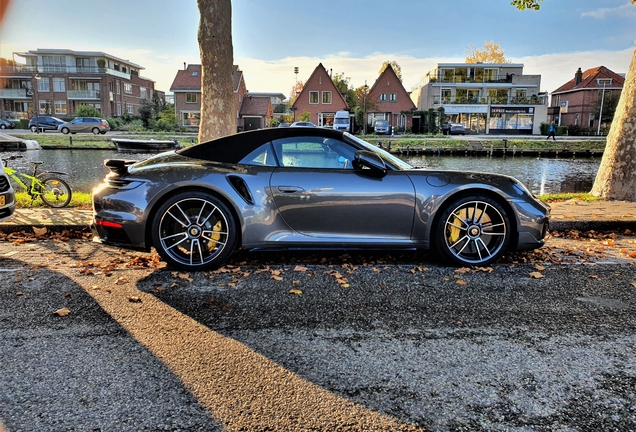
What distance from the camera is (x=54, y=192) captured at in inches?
349

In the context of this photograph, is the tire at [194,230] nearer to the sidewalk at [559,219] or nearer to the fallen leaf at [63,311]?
the fallen leaf at [63,311]

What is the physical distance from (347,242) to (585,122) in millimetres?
68981

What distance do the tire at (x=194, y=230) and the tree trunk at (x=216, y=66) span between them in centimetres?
513

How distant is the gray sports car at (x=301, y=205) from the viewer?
446cm

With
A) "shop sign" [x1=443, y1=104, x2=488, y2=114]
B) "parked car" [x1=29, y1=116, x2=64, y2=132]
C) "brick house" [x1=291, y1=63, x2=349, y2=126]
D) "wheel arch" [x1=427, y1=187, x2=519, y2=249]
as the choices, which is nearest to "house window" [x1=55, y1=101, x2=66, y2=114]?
"parked car" [x1=29, y1=116, x2=64, y2=132]

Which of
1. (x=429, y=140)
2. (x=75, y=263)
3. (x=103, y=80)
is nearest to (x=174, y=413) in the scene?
(x=75, y=263)

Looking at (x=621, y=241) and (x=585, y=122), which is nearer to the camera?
(x=621, y=241)

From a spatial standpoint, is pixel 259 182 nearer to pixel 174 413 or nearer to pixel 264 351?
pixel 264 351

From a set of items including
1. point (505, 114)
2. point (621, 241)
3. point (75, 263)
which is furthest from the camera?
point (505, 114)

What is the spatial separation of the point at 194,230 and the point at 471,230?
8.77ft

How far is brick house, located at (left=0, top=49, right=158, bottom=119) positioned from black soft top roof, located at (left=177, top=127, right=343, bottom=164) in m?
64.4

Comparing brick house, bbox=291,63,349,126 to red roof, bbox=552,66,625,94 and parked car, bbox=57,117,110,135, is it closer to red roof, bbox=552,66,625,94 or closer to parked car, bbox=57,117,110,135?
parked car, bbox=57,117,110,135

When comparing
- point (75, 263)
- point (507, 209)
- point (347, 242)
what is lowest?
point (75, 263)

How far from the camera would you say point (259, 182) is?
450 cm
